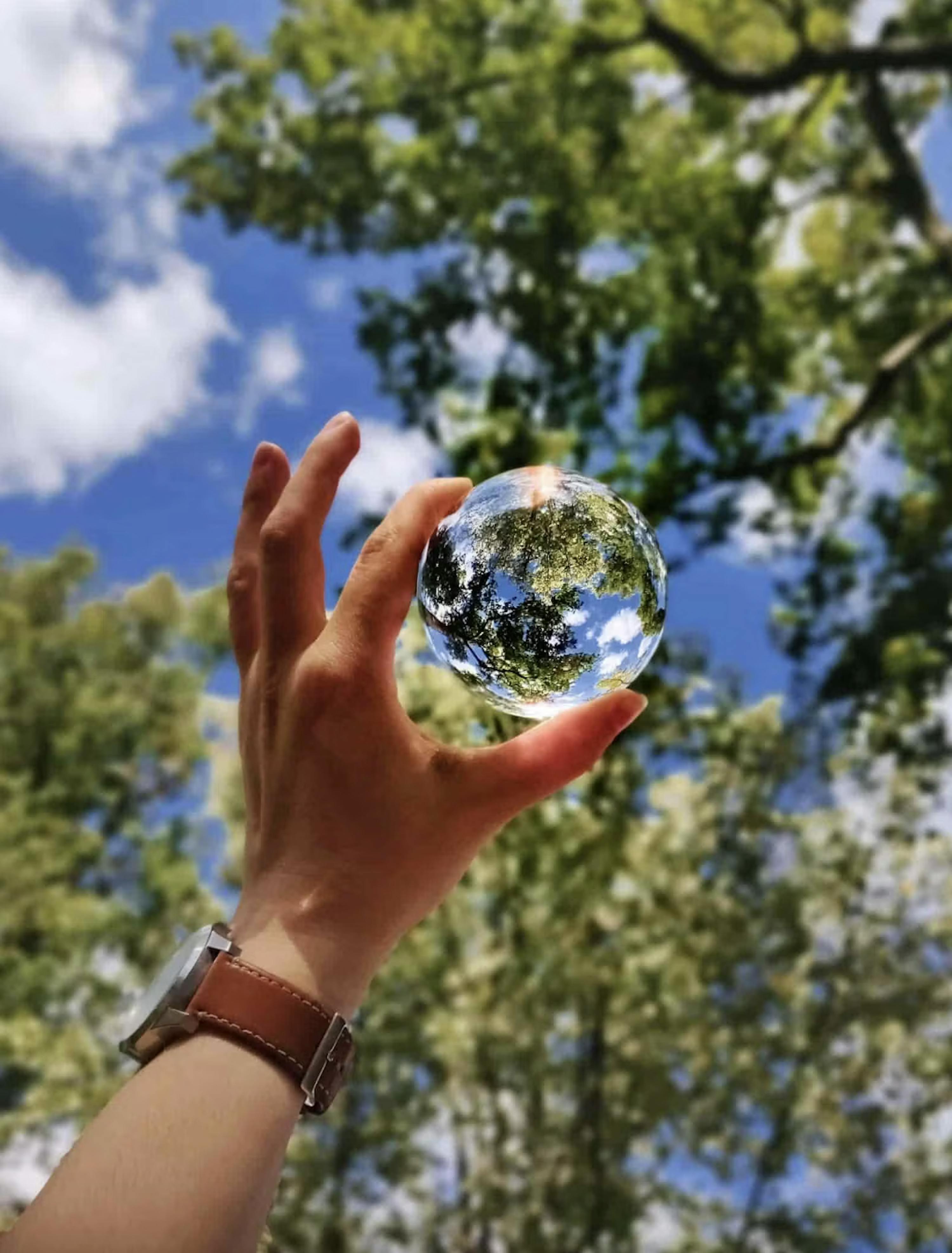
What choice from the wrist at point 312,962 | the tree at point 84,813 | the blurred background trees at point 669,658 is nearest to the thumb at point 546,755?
the wrist at point 312,962

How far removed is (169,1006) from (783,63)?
1026 centimetres

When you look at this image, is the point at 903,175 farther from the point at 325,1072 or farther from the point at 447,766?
the point at 325,1072

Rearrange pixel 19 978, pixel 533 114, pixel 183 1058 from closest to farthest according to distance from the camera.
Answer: pixel 183 1058 < pixel 533 114 < pixel 19 978

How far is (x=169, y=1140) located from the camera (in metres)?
1.46

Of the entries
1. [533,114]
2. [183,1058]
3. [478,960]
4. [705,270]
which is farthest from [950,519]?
[183,1058]

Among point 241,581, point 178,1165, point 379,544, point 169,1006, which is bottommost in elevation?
point 178,1165

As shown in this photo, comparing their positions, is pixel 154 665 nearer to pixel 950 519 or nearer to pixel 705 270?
pixel 705 270

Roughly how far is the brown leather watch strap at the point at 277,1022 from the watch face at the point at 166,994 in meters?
0.03

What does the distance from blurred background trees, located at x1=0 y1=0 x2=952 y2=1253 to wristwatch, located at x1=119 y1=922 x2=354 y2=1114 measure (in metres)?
6.52

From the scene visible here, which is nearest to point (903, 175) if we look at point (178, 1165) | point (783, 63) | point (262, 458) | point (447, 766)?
point (783, 63)

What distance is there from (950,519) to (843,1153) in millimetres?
6529

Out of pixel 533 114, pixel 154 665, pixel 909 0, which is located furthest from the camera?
pixel 154 665

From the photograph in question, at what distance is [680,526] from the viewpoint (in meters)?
8.42

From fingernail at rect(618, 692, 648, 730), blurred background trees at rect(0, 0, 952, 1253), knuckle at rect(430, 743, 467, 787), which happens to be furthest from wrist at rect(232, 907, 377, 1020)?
blurred background trees at rect(0, 0, 952, 1253)
